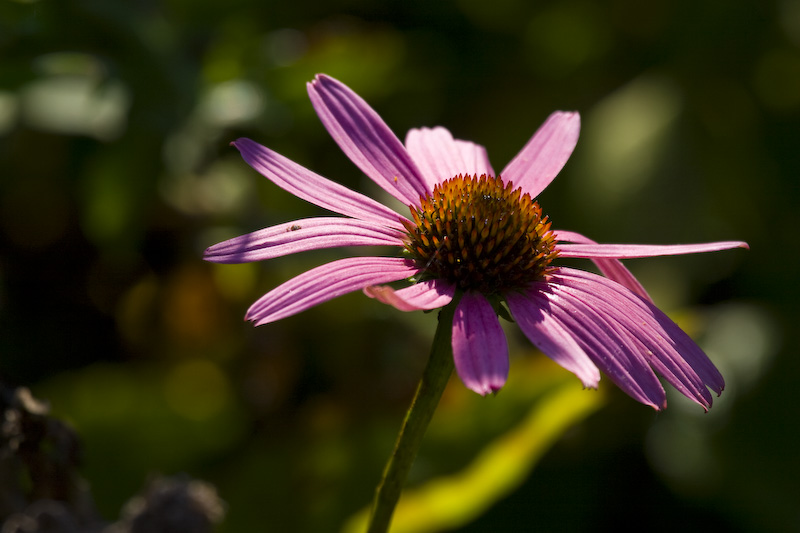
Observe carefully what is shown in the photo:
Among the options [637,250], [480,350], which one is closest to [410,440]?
[480,350]

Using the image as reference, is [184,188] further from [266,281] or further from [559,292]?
[559,292]

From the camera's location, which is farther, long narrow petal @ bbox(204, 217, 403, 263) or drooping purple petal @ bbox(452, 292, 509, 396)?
long narrow petal @ bbox(204, 217, 403, 263)

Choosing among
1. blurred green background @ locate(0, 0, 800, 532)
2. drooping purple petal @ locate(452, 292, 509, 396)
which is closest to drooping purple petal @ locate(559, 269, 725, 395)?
drooping purple petal @ locate(452, 292, 509, 396)

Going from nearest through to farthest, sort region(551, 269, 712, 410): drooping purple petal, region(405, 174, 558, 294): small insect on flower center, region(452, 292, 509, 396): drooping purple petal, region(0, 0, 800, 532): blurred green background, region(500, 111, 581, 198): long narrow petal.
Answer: region(452, 292, 509, 396): drooping purple petal → region(551, 269, 712, 410): drooping purple petal → region(405, 174, 558, 294): small insect on flower center → region(500, 111, 581, 198): long narrow petal → region(0, 0, 800, 532): blurred green background

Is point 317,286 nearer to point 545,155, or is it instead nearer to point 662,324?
point 662,324

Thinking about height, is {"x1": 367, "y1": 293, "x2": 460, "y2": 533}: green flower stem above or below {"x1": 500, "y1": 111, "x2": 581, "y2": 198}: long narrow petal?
below

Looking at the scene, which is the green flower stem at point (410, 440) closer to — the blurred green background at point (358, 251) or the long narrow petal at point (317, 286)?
the long narrow petal at point (317, 286)

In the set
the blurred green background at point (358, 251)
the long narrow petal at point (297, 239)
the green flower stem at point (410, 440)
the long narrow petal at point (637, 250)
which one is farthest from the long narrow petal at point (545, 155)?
the blurred green background at point (358, 251)

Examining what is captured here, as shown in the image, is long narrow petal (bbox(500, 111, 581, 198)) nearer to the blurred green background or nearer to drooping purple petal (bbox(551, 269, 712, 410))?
drooping purple petal (bbox(551, 269, 712, 410))
